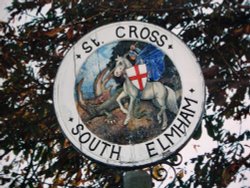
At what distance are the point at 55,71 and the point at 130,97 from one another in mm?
3123

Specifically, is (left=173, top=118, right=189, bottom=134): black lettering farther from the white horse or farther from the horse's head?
the horse's head

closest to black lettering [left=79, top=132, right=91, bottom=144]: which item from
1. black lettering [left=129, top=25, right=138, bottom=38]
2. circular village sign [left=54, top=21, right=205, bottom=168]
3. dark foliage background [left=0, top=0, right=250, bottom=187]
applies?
circular village sign [left=54, top=21, right=205, bottom=168]

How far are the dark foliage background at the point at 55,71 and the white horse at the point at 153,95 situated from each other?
7.81 ft

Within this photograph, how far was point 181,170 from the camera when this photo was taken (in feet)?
18.5

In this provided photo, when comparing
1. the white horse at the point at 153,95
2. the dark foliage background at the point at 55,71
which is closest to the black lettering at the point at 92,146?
the white horse at the point at 153,95

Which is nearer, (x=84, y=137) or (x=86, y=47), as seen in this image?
(x=84, y=137)

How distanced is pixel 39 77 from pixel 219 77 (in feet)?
7.00

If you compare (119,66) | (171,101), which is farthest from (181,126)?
(119,66)

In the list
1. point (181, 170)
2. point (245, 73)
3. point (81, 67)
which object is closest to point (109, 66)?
point (81, 67)

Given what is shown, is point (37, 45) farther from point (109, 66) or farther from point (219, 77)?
point (109, 66)

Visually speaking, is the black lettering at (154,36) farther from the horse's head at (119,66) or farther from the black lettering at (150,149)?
the black lettering at (150,149)

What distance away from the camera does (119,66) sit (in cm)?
232

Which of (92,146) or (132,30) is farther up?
(132,30)

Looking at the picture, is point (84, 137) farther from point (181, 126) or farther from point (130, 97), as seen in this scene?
point (181, 126)
